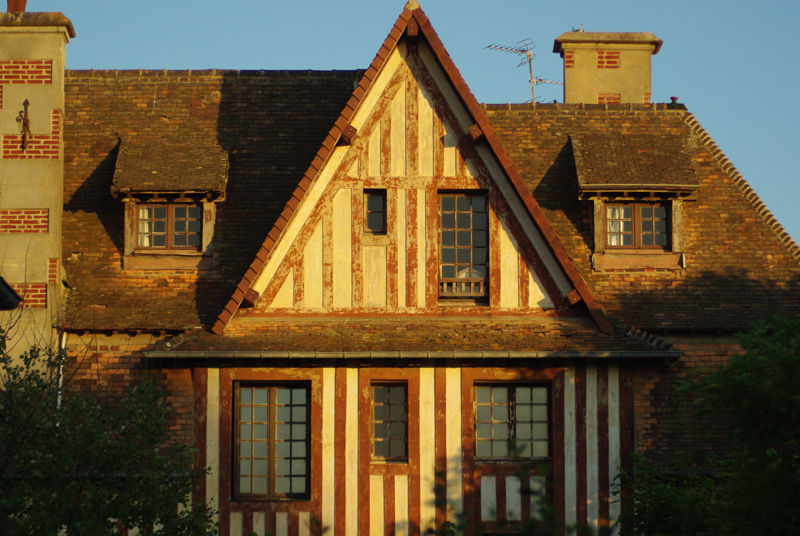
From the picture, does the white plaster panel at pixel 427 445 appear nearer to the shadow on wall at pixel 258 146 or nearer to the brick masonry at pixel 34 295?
the shadow on wall at pixel 258 146

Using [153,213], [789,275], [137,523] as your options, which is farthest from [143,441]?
[789,275]

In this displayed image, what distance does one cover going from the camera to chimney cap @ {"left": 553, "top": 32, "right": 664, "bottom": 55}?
57.9 feet

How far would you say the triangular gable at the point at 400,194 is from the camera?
43.1ft

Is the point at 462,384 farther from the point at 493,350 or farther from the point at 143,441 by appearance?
the point at 143,441

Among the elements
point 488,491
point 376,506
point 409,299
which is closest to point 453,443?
point 488,491

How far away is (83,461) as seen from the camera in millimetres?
9969

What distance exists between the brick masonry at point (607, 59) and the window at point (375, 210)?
21.0 ft

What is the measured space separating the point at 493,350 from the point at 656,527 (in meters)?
3.12

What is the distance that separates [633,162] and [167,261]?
7.59m

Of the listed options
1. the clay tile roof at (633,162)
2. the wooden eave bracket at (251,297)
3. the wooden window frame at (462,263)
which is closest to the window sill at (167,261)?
the wooden eave bracket at (251,297)

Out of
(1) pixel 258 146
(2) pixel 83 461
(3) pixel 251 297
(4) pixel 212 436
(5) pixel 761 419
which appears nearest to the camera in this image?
(5) pixel 761 419

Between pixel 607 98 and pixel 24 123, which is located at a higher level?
pixel 607 98

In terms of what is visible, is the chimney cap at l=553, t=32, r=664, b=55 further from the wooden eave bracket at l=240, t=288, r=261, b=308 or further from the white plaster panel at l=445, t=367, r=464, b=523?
the wooden eave bracket at l=240, t=288, r=261, b=308

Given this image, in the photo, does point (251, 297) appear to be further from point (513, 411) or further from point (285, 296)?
point (513, 411)
